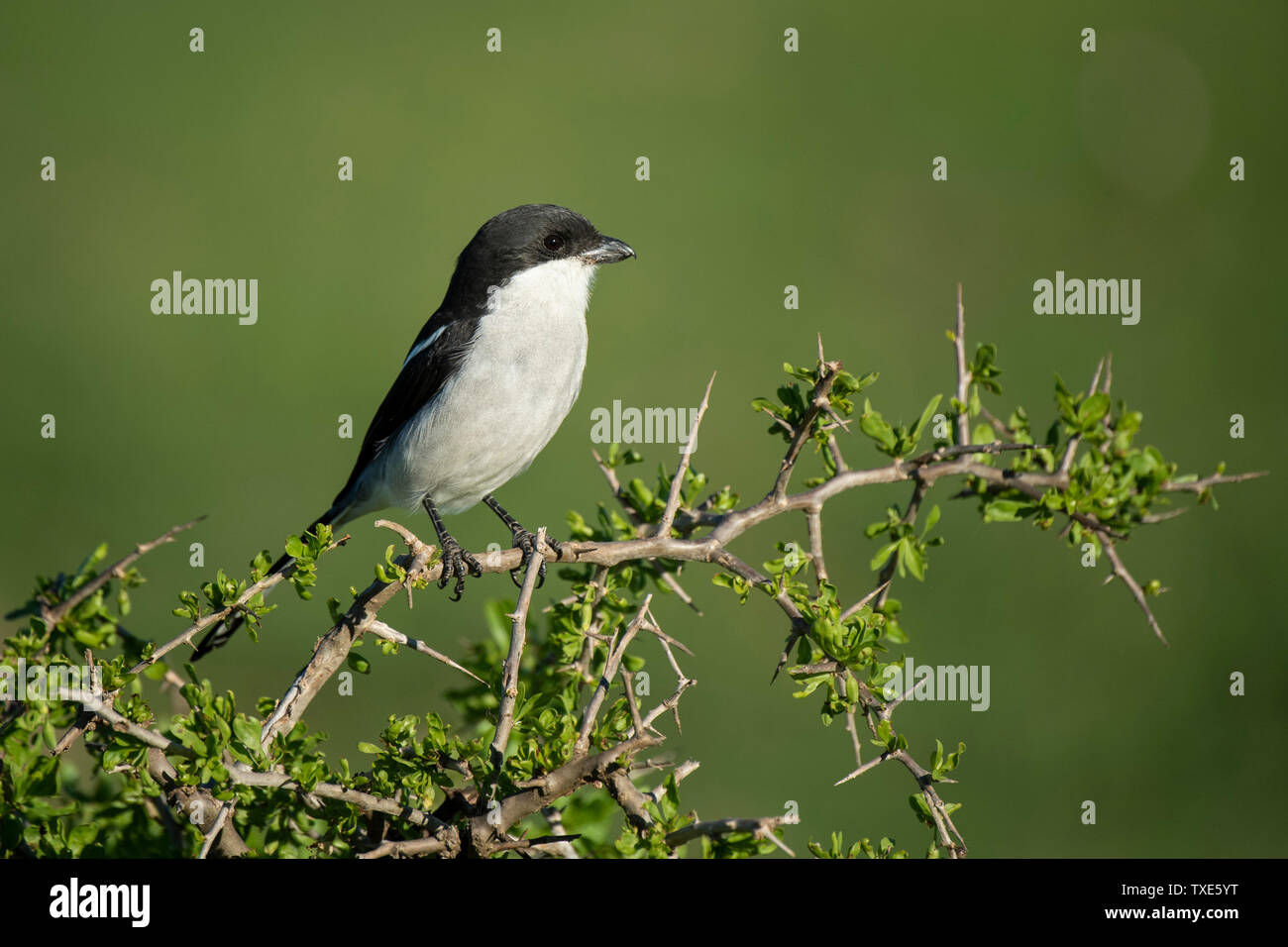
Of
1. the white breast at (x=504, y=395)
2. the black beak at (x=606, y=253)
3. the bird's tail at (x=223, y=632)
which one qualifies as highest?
the black beak at (x=606, y=253)

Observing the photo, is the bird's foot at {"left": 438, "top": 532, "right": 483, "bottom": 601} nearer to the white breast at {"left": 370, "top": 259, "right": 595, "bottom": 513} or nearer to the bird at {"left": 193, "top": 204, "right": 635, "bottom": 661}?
the bird at {"left": 193, "top": 204, "right": 635, "bottom": 661}

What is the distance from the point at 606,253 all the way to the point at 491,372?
803 millimetres

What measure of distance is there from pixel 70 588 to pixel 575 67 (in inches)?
363

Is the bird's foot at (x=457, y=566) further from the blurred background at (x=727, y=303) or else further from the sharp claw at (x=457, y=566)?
the blurred background at (x=727, y=303)

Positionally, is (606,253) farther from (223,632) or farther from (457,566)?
(223,632)

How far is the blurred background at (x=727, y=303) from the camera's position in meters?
6.97

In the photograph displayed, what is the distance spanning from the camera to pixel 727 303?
9.81 m

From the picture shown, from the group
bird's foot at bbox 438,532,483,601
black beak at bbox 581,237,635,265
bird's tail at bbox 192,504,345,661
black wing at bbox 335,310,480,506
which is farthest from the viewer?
black beak at bbox 581,237,635,265

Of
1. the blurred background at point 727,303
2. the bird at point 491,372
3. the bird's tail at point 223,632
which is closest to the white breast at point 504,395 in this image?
the bird at point 491,372

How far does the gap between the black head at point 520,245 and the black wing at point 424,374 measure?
18cm

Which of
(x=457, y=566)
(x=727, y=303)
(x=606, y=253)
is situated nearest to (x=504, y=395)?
(x=457, y=566)

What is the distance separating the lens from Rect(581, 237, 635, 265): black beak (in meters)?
4.96

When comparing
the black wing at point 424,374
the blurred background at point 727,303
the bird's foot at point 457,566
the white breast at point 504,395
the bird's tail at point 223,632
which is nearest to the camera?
the bird's tail at point 223,632

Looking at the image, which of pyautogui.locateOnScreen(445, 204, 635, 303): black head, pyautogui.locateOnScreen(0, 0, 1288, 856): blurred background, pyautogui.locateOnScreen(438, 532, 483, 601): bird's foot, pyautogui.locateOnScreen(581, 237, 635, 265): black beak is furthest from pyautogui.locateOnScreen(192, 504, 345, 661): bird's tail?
pyautogui.locateOnScreen(0, 0, 1288, 856): blurred background
